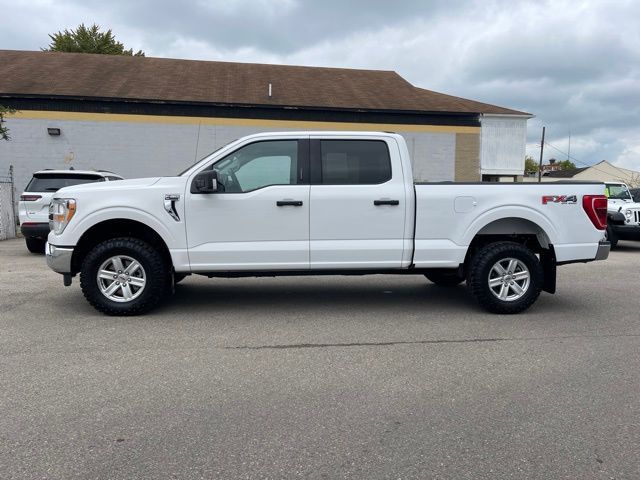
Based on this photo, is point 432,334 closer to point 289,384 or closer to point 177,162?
point 289,384

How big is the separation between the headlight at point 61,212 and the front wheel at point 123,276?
42cm

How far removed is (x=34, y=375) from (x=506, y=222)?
5129 millimetres

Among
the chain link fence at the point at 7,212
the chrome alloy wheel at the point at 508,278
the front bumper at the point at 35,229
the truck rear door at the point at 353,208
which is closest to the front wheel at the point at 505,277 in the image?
the chrome alloy wheel at the point at 508,278

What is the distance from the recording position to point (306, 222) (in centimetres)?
551

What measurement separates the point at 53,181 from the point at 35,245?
5.83 feet

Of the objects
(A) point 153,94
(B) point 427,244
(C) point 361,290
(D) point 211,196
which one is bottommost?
(C) point 361,290

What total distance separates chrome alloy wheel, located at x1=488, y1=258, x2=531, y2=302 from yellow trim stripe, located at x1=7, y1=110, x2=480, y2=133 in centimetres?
1428

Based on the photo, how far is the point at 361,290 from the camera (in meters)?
7.11

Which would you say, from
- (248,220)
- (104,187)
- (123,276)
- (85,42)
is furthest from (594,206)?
(85,42)

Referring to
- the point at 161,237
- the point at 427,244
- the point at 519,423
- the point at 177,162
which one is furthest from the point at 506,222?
the point at 177,162

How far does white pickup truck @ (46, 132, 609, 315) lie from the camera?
5402 millimetres

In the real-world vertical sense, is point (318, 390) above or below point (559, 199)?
below

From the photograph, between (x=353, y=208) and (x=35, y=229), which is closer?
(x=353, y=208)

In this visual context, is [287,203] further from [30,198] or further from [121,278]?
[30,198]
